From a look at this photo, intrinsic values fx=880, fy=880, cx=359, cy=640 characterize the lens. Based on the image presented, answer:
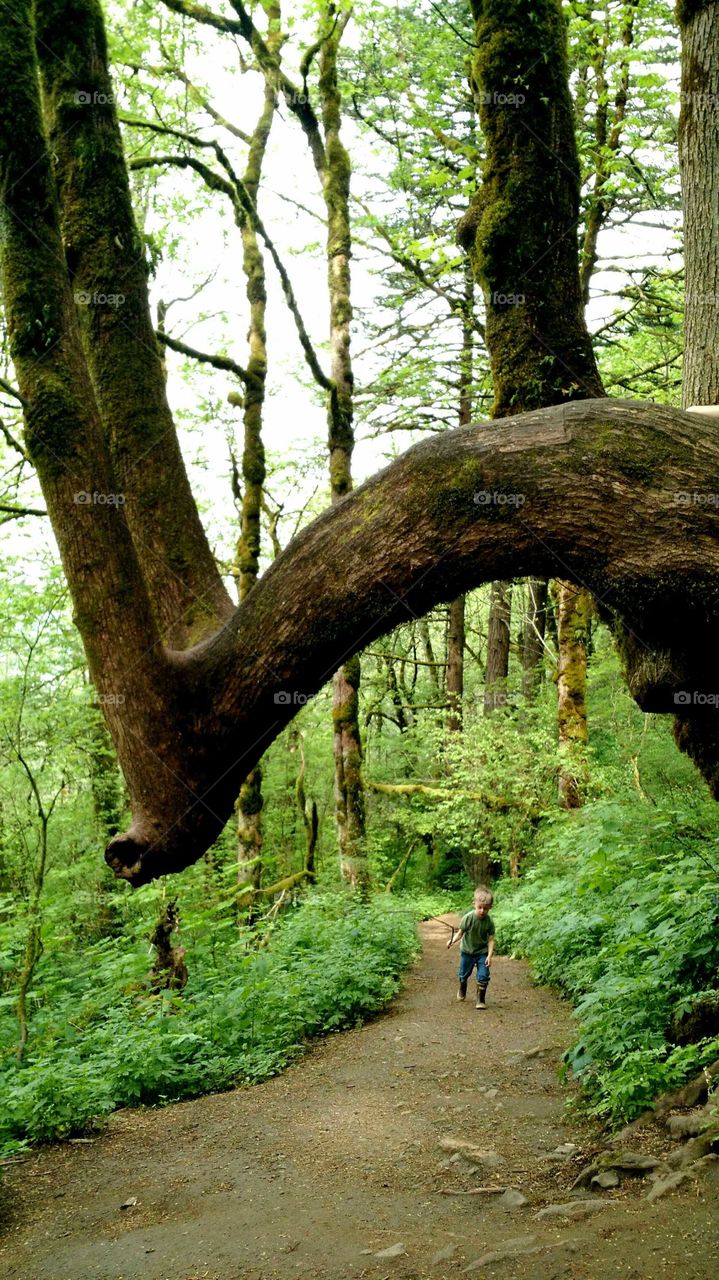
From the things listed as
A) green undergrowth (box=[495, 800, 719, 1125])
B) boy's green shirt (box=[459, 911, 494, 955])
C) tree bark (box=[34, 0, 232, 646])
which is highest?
tree bark (box=[34, 0, 232, 646])

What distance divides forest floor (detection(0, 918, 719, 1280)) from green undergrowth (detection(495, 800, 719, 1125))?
416 mm

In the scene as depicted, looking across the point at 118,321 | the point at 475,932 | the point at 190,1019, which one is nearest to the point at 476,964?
the point at 475,932

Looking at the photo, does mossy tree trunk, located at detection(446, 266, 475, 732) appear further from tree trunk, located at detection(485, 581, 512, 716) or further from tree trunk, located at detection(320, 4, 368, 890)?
tree trunk, located at detection(320, 4, 368, 890)

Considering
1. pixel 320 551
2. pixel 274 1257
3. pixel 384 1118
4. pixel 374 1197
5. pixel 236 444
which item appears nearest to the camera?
pixel 320 551

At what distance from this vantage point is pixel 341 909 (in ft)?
44.2

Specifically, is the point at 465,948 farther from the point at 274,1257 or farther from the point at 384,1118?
the point at 274,1257

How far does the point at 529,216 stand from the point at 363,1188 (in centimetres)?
588

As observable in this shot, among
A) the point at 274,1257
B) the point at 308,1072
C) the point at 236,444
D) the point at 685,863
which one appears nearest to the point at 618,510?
the point at 274,1257

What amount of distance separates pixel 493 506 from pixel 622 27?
1093 cm

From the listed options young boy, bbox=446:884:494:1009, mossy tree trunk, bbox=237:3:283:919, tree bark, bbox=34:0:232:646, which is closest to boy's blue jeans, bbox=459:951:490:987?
young boy, bbox=446:884:494:1009

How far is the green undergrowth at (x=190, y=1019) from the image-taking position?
7.46 metres

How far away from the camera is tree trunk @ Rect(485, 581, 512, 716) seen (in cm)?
2017

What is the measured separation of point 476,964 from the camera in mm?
10922

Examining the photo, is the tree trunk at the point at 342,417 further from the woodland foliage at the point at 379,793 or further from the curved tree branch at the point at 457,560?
the curved tree branch at the point at 457,560
